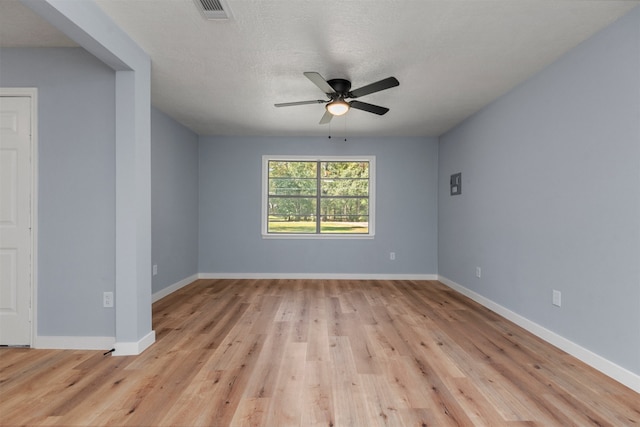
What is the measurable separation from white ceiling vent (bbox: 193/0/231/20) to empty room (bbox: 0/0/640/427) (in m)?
0.01

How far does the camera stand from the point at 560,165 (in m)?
2.68

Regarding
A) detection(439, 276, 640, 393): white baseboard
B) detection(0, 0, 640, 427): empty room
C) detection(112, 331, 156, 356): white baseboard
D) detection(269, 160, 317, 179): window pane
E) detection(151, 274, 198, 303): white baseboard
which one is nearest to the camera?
detection(0, 0, 640, 427): empty room

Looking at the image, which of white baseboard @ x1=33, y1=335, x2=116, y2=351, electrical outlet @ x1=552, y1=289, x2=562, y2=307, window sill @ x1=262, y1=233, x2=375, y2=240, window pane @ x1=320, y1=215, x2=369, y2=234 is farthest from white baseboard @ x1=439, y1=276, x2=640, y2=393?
white baseboard @ x1=33, y1=335, x2=116, y2=351

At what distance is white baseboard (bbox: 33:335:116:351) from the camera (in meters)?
2.57

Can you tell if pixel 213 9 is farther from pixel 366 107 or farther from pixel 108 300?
pixel 108 300

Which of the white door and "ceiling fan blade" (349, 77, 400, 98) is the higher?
"ceiling fan blade" (349, 77, 400, 98)

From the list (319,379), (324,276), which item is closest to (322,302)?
(324,276)

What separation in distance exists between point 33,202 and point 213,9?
2.10m

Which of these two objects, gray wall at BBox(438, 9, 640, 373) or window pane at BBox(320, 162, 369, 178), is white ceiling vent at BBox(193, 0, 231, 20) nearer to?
gray wall at BBox(438, 9, 640, 373)

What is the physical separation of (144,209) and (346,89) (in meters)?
2.11

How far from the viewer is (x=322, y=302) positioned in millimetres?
4012

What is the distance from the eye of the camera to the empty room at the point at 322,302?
1.93 meters

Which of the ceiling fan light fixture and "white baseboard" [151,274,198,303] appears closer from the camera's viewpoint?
Answer: the ceiling fan light fixture

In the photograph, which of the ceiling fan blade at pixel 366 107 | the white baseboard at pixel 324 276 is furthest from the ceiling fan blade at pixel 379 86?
the white baseboard at pixel 324 276
